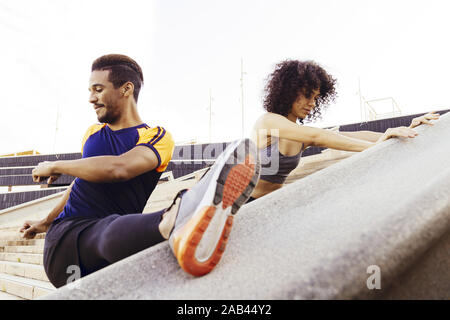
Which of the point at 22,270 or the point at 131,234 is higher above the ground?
the point at 131,234

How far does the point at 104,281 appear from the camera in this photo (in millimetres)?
982

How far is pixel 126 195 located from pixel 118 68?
0.75 metres

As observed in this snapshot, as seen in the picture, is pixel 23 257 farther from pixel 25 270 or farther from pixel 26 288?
pixel 26 288

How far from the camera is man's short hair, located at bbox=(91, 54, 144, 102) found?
1.68 metres

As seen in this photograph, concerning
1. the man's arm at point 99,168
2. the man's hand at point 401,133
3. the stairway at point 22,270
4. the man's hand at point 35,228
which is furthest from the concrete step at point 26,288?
the man's hand at point 401,133

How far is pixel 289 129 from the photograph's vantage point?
7.38 feet

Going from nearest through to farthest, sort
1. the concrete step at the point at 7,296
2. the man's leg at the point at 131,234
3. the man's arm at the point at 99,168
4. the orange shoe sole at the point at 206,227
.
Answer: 1. the orange shoe sole at the point at 206,227
2. the man's leg at the point at 131,234
3. the man's arm at the point at 99,168
4. the concrete step at the point at 7,296

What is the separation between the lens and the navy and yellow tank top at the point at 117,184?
1.46m

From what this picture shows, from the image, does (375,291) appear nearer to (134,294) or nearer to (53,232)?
(134,294)

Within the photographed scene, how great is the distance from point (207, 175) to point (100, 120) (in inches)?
36.3

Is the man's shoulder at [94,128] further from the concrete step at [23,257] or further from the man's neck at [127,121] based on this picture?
the concrete step at [23,257]

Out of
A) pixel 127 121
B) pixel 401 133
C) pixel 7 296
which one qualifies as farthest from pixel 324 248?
pixel 7 296

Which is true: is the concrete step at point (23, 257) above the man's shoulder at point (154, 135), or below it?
below
